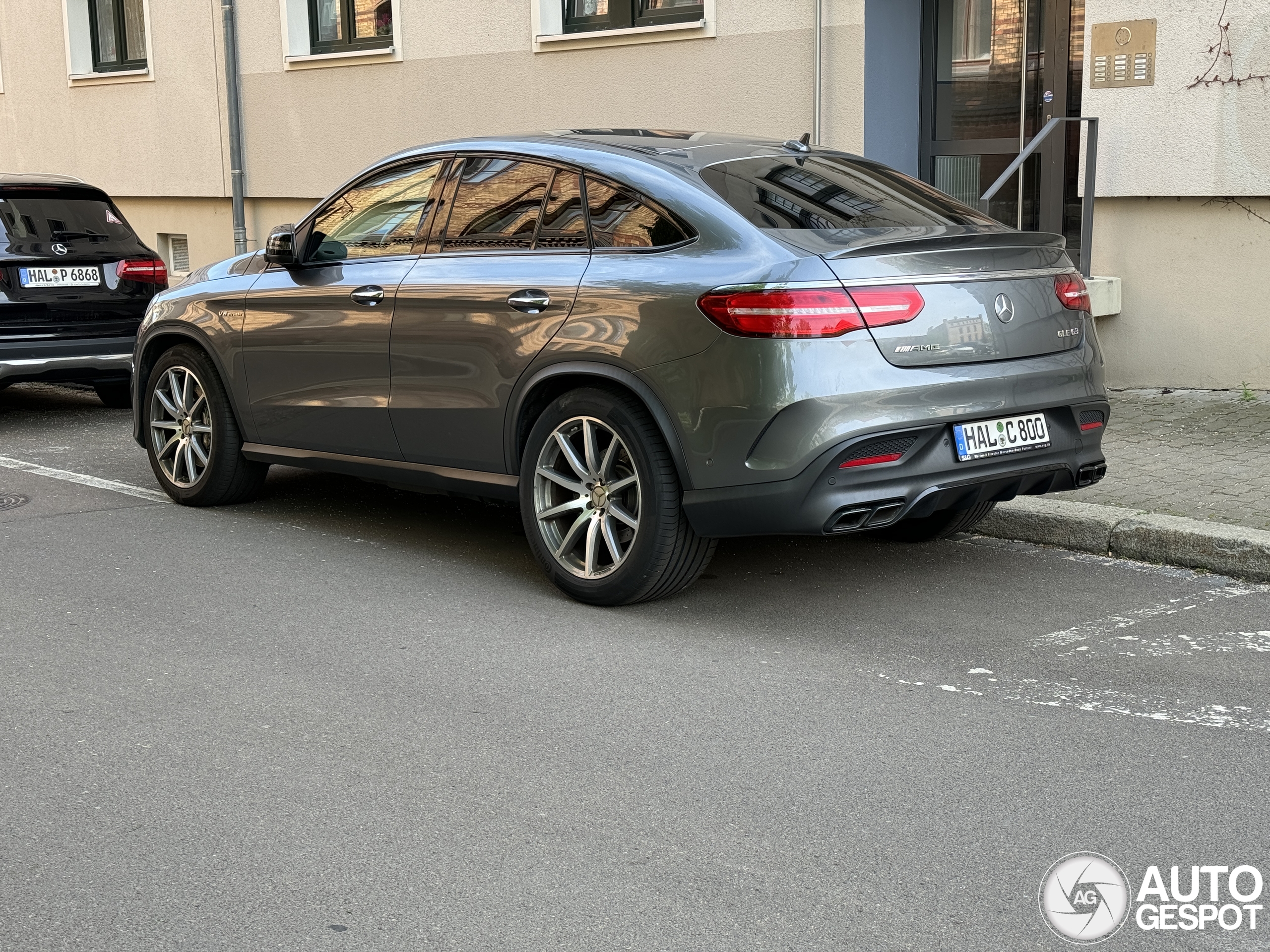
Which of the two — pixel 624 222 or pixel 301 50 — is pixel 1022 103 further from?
pixel 301 50

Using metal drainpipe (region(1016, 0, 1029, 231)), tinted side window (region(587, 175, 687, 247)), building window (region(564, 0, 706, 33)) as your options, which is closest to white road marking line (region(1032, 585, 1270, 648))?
tinted side window (region(587, 175, 687, 247))

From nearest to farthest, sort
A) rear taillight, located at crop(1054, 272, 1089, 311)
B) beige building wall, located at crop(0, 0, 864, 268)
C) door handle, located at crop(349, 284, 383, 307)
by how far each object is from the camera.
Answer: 1. rear taillight, located at crop(1054, 272, 1089, 311)
2. door handle, located at crop(349, 284, 383, 307)
3. beige building wall, located at crop(0, 0, 864, 268)

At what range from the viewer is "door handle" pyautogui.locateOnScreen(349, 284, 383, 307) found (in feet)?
20.3

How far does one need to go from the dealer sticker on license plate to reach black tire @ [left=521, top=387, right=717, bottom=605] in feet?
3.09

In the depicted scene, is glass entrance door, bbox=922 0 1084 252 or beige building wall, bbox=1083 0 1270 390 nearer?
beige building wall, bbox=1083 0 1270 390

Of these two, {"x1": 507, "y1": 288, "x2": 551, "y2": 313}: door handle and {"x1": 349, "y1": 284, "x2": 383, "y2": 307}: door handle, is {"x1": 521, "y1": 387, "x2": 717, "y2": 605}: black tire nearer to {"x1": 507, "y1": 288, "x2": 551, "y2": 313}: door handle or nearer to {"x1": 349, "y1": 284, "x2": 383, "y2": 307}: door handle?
{"x1": 507, "y1": 288, "x2": 551, "y2": 313}: door handle

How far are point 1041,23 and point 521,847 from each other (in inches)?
358

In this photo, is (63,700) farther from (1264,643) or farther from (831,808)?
(1264,643)

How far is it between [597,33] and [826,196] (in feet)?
24.7

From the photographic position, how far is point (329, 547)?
653 cm

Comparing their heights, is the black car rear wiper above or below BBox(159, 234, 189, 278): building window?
above

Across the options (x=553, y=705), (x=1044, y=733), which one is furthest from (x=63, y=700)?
(x=1044, y=733)

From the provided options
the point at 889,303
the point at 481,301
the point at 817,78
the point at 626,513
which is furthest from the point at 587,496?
the point at 817,78

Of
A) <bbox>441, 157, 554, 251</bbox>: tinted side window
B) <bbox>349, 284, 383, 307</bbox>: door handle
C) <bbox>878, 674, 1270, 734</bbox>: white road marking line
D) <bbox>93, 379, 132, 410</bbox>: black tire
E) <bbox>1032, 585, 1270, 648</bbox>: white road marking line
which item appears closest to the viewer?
<bbox>878, 674, 1270, 734</bbox>: white road marking line
